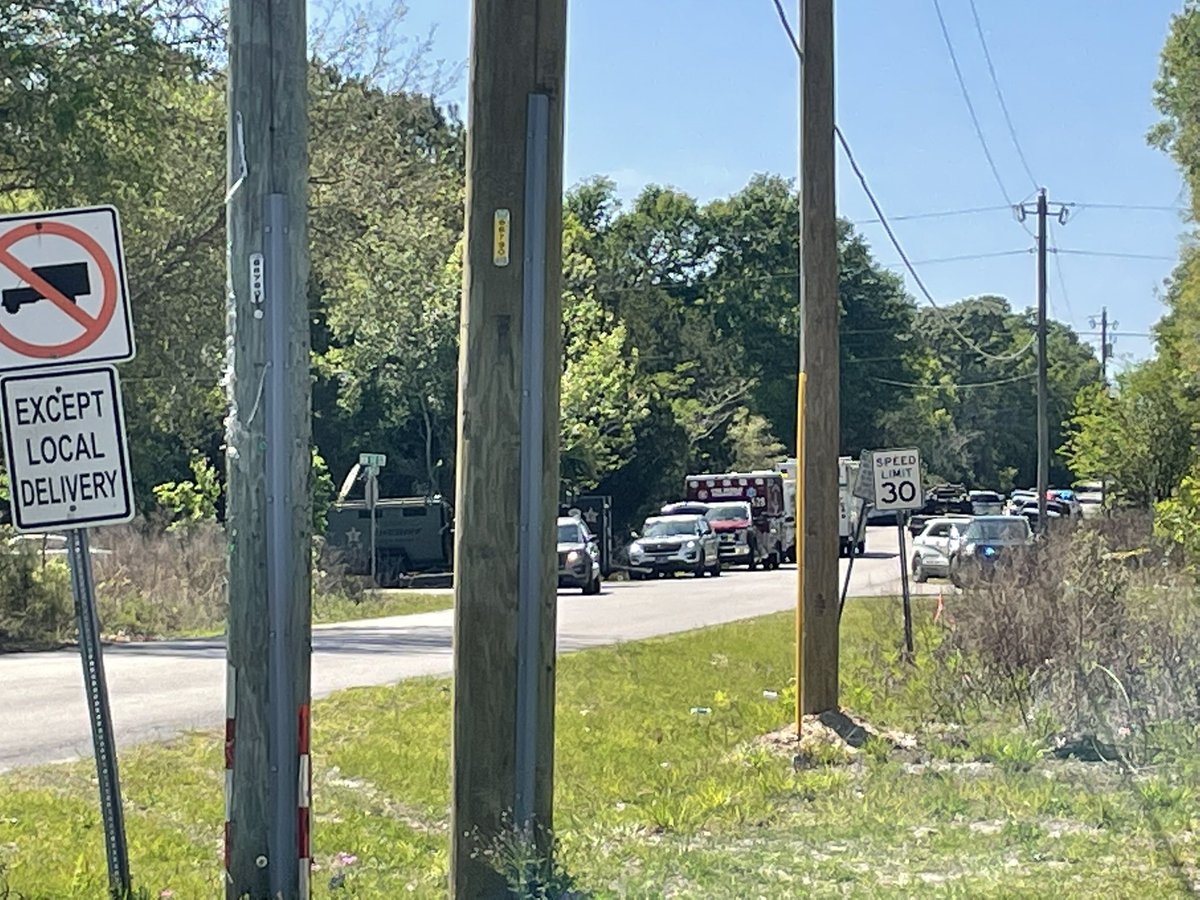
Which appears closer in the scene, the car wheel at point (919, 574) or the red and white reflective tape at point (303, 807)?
the red and white reflective tape at point (303, 807)

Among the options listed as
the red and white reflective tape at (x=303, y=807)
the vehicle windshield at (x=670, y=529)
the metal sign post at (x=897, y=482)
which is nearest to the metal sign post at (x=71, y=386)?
the red and white reflective tape at (x=303, y=807)

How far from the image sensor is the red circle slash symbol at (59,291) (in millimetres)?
6121

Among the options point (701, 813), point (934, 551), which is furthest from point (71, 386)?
point (934, 551)

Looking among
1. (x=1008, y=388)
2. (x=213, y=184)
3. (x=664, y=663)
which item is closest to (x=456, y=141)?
(x=213, y=184)

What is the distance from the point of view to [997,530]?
114ft

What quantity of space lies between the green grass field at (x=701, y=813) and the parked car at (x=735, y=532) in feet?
116

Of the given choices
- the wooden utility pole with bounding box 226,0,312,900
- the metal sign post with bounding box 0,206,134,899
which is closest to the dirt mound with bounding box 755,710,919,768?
the wooden utility pole with bounding box 226,0,312,900

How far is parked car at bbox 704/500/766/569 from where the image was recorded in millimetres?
48625

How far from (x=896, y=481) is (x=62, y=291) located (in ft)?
39.9

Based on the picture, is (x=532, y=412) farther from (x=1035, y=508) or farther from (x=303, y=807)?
(x=1035, y=508)

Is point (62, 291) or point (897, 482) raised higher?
point (62, 291)

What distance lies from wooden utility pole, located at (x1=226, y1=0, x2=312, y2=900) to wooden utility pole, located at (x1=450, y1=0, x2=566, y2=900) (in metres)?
0.65

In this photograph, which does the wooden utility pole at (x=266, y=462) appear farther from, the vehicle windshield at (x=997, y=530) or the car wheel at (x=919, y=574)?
the car wheel at (x=919, y=574)

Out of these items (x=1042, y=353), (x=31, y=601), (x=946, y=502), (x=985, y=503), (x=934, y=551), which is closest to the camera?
(x=31, y=601)
